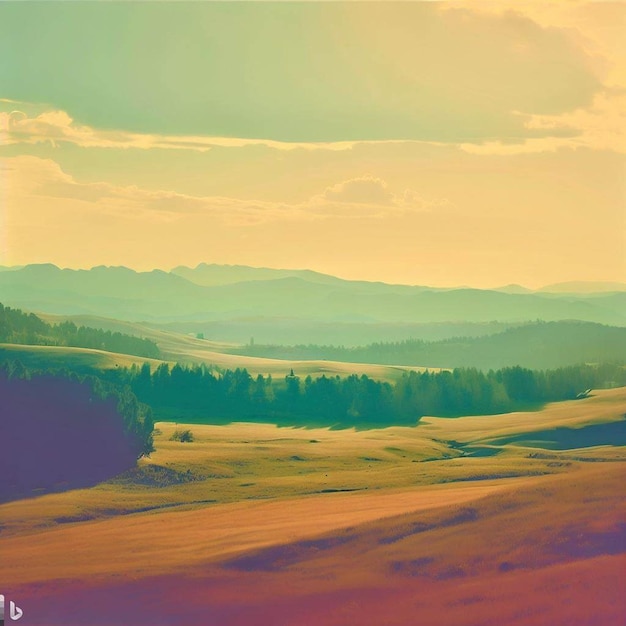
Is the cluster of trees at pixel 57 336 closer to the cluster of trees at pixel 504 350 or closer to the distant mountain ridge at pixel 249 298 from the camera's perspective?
the cluster of trees at pixel 504 350

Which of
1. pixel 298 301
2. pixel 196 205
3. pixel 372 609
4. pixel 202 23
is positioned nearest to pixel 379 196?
pixel 196 205

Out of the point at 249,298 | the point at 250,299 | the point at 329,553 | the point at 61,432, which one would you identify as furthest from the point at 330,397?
the point at 250,299

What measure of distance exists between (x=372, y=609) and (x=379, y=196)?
2136 centimetres

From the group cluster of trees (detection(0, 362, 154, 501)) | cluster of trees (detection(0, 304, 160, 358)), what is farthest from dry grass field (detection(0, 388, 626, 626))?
cluster of trees (detection(0, 304, 160, 358))

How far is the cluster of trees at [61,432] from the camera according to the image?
3200 cm

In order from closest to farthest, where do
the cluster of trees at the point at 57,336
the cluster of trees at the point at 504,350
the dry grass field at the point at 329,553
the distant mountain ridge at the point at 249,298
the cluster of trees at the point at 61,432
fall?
the dry grass field at the point at 329,553 → the cluster of trees at the point at 61,432 → the cluster of trees at the point at 57,336 → the cluster of trees at the point at 504,350 → the distant mountain ridge at the point at 249,298

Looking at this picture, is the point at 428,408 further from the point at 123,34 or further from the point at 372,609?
the point at 372,609

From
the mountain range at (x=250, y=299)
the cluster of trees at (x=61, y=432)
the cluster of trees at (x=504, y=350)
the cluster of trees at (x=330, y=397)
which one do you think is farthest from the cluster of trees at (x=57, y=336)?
the cluster of trees at (x=61, y=432)

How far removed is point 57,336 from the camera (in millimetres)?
86125

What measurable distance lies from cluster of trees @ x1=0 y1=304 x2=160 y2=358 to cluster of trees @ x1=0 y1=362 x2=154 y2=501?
46.4 meters

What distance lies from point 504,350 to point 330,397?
4585 centimetres

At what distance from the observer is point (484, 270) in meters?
41.9

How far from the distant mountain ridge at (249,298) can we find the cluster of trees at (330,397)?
6761 cm

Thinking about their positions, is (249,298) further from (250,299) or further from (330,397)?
(330,397)
